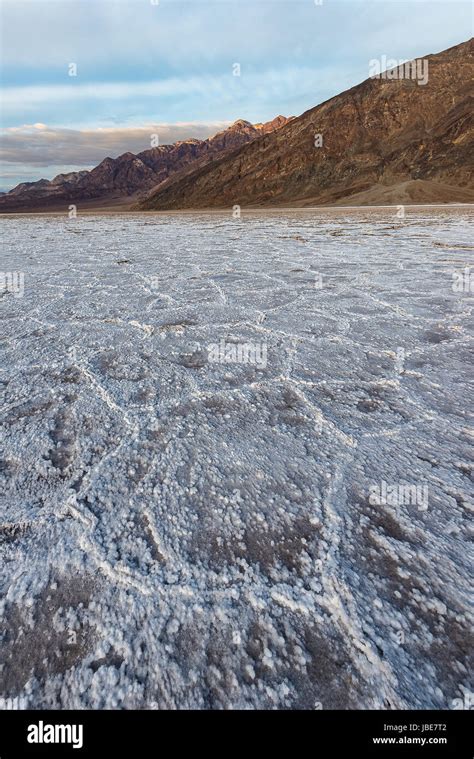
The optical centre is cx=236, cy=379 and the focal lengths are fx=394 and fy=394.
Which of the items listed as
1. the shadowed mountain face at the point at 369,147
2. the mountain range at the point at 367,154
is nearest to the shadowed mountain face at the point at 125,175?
the mountain range at the point at 367,154

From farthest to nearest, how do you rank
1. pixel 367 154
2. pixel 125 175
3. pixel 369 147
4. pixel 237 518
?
pixel 125 175
pixel 369 147
pixel 367 154
pixel 237 518

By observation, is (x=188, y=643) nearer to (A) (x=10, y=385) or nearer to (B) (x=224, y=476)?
(B) (x=224, y=476)

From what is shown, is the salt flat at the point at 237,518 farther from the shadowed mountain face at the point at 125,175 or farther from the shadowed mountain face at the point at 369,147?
the shadowed mountain face at the point at 125,175

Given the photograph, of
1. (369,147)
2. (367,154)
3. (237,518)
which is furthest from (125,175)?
(237,518)

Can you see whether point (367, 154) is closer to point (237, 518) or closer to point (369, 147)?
point (369, 147)
